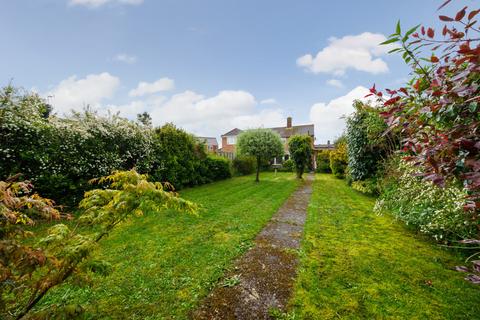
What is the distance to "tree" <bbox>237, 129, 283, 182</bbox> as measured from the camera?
14.1m

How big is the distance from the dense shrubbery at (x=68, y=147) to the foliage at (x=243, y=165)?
892 cm

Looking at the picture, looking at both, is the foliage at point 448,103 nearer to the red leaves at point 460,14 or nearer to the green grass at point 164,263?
the red leaves at point 460,14

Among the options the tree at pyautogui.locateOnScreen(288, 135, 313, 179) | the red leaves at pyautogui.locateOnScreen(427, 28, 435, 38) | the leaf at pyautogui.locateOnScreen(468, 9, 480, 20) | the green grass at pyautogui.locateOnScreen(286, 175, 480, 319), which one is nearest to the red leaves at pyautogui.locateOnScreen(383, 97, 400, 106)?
the red leaves at pyautogui.locateOnScreen(427, 28, 435, 38)

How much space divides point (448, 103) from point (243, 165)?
18130 mm

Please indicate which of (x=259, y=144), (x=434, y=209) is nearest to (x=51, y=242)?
(x=434, y=209)

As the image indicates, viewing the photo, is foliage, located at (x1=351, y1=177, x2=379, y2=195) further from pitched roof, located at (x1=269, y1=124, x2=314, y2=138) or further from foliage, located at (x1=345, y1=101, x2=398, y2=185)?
pitched roof, located at (x1=269, y1=124, x2=314, y2=138)

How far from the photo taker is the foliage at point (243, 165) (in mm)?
18766

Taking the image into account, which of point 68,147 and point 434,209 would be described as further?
point 68,147

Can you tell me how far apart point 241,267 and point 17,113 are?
659 cm

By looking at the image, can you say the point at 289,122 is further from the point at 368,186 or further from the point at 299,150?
the point at 368,186

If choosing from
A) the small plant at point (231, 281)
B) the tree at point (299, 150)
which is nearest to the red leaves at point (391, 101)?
the small plant at point (231, 281)

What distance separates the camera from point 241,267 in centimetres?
354

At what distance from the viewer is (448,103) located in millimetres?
1341

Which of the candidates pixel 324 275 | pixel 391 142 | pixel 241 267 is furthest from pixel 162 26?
pixel 391 142
